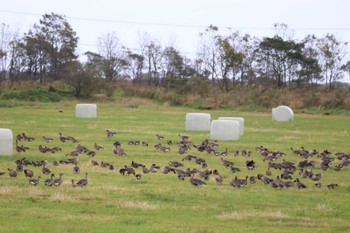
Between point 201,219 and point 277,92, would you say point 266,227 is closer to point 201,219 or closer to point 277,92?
point 201,219

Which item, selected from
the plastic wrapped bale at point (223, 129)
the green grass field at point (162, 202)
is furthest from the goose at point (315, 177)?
the plastic wrapped bale at point (223, 129)

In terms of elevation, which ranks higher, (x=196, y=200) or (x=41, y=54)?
(x=41, y=54)

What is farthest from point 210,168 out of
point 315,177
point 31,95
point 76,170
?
point 31,95

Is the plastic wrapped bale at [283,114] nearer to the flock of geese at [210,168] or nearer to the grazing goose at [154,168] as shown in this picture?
the flock of geese at [210,168]

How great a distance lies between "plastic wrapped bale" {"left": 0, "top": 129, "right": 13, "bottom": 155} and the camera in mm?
21484

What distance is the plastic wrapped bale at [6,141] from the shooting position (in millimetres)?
21484

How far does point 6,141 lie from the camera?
71.5 ft

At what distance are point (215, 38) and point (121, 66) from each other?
17836 millimetres

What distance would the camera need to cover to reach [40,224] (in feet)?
39.0

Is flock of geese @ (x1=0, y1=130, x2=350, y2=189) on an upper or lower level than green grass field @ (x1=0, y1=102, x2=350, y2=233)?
upper

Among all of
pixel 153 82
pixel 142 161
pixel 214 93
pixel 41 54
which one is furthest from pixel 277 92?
pixel 142 161

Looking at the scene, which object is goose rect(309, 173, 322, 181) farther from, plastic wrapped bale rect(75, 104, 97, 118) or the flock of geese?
plastic wrapped bale rect(75, 104, 97, 118)

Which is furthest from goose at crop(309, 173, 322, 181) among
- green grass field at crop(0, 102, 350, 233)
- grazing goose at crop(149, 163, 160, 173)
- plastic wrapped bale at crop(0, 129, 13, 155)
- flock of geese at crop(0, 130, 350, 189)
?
plastic wrapped bale at crop(0, 129, 13, 155)

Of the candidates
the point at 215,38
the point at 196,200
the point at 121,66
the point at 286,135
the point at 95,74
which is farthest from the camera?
the point at 121,66
